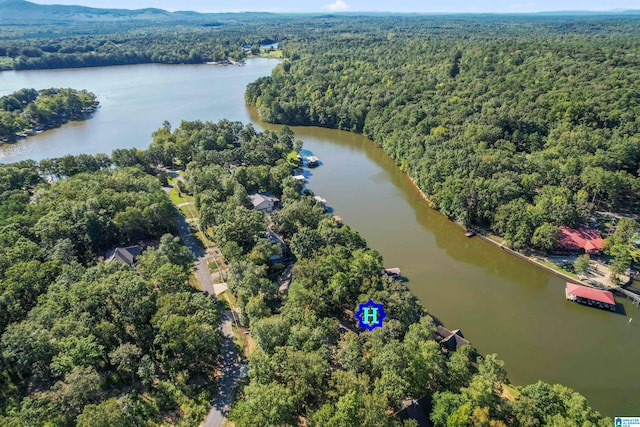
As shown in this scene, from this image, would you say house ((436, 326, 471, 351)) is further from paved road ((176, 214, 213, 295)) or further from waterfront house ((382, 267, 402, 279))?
paved road ((176, 214, 213, 295))

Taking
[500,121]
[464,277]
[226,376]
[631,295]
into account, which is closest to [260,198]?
[226,376]

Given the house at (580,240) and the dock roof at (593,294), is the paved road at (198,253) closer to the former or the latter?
the dock roof at (593,294)

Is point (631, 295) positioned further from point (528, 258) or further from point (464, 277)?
point (464, 277)

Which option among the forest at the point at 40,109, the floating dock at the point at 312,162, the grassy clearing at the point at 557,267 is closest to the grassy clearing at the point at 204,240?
the floating dock at the point at 312,162

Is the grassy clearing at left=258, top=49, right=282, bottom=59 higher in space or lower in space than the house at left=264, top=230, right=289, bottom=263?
higher

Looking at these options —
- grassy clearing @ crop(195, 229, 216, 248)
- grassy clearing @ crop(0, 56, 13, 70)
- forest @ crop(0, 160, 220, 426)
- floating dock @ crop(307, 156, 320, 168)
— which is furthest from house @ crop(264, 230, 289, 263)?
grassy clearing @ crop(0, 56, 13, 70)

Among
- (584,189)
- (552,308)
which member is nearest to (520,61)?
(584,189)
